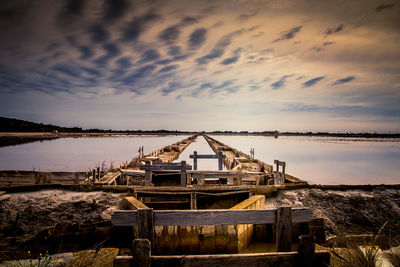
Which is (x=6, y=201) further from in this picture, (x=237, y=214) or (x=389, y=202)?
(x=389, y=202)

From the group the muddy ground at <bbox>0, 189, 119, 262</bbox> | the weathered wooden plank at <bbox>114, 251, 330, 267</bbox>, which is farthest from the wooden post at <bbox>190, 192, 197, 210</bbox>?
the weathered wooden plank at <bbox>114, 251, 330, 267</bbox>

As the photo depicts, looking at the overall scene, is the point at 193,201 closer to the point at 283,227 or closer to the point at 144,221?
the point at 144,221

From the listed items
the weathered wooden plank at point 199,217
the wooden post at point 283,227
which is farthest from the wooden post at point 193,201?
the wooden post at point 283,227

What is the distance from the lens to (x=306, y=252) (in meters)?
2.87

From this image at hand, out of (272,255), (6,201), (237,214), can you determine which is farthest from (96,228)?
(6,201)

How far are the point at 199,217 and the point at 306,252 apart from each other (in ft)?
5.21

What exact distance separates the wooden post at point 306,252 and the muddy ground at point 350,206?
4.18 metres

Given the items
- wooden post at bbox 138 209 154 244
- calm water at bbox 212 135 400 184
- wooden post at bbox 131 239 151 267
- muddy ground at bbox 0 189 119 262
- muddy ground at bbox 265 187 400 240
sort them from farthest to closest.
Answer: calm water at bbox 212 135 400 184 < muddy ground at bbox 265 187 400 240 < muddy ground at bbox 0 189 119 262 < wooden post at bbox 138 209 154 244 < wooden post at bbox 131 239 151 267

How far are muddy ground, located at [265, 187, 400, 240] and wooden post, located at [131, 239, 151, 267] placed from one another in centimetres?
586

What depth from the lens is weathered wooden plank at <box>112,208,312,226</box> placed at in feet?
10.7

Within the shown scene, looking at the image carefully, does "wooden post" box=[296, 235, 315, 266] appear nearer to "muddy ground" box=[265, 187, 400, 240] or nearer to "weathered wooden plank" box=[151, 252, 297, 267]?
"weathered wooden plank" box=[151, 252, 297, 267]

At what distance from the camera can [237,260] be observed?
2.90m

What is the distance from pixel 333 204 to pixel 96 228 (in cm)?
859

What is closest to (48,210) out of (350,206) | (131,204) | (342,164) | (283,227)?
(131,204)
